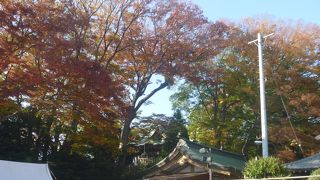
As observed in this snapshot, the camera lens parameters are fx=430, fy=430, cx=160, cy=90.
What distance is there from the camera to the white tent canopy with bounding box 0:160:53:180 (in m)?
13.6

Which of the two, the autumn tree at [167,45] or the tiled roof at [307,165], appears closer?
the tiled roof at [307,165]

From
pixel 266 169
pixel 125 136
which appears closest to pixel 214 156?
pixel 125 136

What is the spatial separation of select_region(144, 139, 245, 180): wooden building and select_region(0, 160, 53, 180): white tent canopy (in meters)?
6.97

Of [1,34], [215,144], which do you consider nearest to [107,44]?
[1,34]

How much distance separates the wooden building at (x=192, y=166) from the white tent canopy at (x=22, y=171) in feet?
22.9

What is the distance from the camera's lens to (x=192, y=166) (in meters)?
20.8

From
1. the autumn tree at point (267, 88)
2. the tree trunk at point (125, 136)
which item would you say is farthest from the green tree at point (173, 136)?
the tree trunk at point (125, 136)

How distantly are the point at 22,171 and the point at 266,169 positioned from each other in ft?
27.3

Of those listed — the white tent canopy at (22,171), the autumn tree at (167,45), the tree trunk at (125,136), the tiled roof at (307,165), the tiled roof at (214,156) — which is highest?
the autumn tree at (167,45)

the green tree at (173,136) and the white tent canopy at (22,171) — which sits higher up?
the green tree at (173,136)

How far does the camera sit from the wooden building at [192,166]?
1958cm

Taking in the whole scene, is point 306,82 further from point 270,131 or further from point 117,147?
point 117,147

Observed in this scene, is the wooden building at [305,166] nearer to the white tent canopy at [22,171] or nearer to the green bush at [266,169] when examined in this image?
the green bush at [266,169]

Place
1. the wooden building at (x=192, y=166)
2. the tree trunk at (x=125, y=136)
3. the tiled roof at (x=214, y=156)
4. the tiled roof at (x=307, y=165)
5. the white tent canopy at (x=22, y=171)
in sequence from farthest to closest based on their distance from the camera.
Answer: the tree trunk at (x=125, y=136)
the tiled roof at (x=214, y=156)
the wooden building at (x=192, y=166)
the tiled roof at (x=307, y=165)
the white tent canopy at (x=22, y=171)
